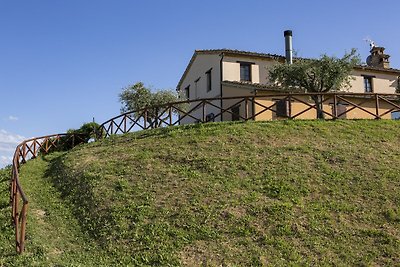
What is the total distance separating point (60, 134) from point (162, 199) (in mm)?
16745

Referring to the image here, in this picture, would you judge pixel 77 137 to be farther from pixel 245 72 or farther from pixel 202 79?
pixel 245 72

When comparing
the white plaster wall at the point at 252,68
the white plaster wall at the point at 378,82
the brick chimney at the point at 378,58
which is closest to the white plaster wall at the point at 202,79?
the white plaster wall at the point at 252,68

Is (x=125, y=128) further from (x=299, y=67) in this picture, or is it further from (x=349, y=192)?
(x=349, y=192)

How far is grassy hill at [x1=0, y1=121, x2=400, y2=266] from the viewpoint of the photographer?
1084cm

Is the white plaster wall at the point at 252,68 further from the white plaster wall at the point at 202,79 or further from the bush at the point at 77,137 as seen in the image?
the bush at the point at 77,137

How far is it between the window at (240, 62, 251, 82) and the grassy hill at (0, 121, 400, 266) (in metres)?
14.1

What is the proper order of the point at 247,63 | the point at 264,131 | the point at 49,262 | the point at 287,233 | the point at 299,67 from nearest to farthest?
1. the point at 49,262
2. the point at 287,233
3. the point at 264,131
4. the point at 299,67
5. the point at 247,63

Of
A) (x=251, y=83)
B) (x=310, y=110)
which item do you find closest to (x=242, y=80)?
(x=251, y=83)

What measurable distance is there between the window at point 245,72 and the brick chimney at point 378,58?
16255 millimetres

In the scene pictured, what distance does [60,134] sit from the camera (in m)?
28.2

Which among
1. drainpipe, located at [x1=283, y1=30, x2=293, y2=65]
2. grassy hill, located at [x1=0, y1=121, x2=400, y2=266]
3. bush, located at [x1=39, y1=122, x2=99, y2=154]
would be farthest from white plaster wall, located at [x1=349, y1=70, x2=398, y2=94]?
bush, located at [x1=39, y1=122, x2=99, y2=154]

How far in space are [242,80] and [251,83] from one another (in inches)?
94.1

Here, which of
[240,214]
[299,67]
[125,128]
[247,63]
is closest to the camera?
[240,214]

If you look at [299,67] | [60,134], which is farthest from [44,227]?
[299,67]
